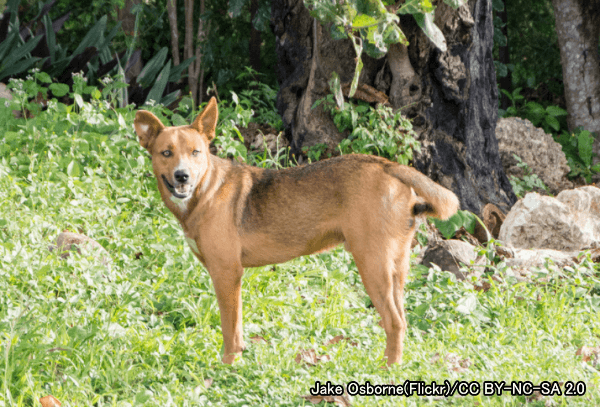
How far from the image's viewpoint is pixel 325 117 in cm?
701

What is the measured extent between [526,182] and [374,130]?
2830 millimetres

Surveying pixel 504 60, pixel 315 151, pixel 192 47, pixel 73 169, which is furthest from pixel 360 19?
pixel 504 60

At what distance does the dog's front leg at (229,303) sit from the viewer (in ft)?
11.6

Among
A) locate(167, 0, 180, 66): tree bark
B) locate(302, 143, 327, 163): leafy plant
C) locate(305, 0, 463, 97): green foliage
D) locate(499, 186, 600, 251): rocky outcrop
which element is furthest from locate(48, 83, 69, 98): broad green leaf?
locate(499, 186, 600, 251): rocky outcrop

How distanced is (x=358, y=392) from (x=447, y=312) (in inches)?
59.9

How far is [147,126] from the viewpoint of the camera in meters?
3.52

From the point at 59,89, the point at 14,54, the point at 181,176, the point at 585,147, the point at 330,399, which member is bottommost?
the point at 330,399

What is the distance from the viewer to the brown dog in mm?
3506

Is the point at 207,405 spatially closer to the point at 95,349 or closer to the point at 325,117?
the point at 95,349

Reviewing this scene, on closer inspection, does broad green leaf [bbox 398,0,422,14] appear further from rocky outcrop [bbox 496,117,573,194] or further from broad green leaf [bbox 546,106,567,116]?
broad green leaf [bbox 546,106,567,116]

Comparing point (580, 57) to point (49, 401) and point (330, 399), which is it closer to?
point (330, 399)

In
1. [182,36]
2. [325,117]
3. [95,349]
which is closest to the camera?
[95,349]

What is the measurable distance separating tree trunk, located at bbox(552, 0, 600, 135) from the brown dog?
281 inches

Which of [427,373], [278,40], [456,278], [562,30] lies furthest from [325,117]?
[562,30]
